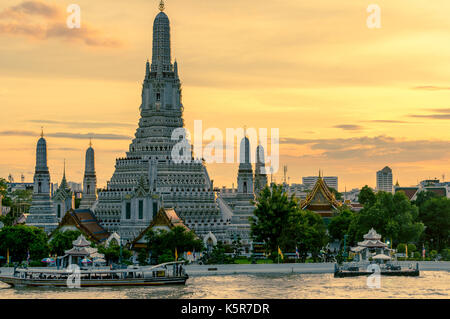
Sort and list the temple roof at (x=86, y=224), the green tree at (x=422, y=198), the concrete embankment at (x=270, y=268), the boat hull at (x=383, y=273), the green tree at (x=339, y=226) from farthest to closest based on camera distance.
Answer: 1. the green tree at (x=422, y=198)
2. the green tree at (x=339, y=226)
3. the temple roof at (x=86, y=224)
4. the concrete embankment at (x=270, y=268)
5. the boat hull at (x=383, y=273)

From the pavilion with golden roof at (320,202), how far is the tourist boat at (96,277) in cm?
5115

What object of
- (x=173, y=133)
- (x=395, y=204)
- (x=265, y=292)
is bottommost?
(x=265, y=292)

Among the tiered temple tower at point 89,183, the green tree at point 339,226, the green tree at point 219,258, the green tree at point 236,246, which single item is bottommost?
the green tree at point 219,258

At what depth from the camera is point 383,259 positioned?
8450 cm

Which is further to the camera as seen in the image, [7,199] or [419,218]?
[7,199]

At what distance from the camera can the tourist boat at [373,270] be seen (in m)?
78.9

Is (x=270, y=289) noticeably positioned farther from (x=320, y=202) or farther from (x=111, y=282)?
(x=320, y=202)

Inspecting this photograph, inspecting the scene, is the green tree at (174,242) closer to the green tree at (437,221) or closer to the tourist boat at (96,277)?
the tourist boat at (96,277)

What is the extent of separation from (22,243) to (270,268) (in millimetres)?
25867

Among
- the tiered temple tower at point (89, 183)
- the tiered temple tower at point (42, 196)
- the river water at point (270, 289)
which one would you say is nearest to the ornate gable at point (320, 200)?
the tiered temple tower at point (89, 183)
